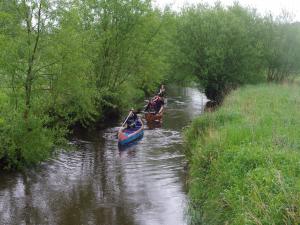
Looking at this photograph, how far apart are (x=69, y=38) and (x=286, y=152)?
9415mm

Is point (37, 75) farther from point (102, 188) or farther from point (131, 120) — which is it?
point (131, 120)

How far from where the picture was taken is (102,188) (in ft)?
41.8

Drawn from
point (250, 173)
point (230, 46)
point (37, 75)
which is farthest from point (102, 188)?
point (230, 46)

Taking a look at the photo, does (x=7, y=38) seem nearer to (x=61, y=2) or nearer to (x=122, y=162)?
(x=61, y=2)

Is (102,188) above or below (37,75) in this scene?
below

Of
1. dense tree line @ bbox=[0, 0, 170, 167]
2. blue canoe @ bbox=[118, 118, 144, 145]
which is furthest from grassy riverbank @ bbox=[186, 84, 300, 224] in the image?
blue canoe @ bbox=[118, 118, 144, 145]

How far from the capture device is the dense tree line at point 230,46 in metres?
32.2

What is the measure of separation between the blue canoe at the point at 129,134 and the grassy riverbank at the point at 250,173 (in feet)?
20.1

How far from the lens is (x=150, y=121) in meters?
25.2

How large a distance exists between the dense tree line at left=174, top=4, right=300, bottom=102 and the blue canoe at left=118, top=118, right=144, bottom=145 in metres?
12.2

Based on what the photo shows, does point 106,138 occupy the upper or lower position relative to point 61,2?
lower

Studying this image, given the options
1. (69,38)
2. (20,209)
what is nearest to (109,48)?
(69,38)

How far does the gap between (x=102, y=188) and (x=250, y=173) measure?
614 cm

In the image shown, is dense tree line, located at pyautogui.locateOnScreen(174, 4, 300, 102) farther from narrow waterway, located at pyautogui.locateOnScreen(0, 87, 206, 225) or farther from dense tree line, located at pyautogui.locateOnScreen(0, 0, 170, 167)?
dense tree line, located at pyautogui.locateOnScreen(0, 0, 170, 167)
